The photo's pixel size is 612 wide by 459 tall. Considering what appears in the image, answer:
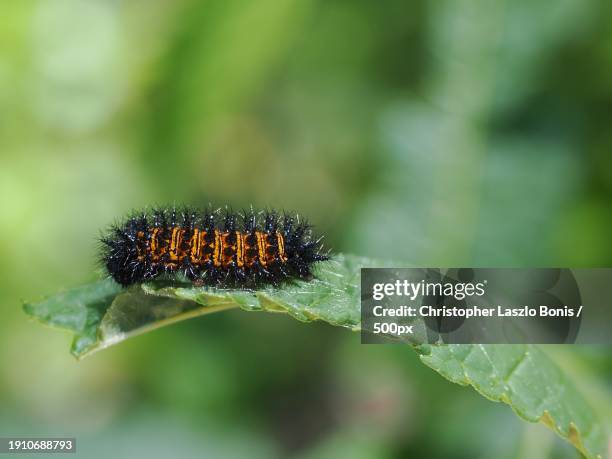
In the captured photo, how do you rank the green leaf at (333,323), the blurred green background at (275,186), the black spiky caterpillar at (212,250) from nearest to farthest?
the green leaf at (333,323) < the black spiky caterpillar at (212,250) < the blurred green background at (275,186)

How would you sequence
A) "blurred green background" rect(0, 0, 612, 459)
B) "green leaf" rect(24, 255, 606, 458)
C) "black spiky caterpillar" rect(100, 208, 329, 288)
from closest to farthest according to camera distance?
"green leaf" rect(24, 255, 606, 458), "black spiky caterpillar" rect(100, 208, 329, 288), "blurred green background" rect(0, 0, 612, 459)

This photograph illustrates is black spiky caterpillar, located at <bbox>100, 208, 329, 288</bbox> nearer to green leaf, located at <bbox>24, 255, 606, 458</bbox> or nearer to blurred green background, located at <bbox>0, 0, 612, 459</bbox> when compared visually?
green leaf, located at <bbox>24, 255, 606, 458</bbox>

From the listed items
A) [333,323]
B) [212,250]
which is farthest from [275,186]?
[333,323]

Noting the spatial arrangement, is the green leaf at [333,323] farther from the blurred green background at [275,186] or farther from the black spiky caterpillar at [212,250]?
the blurred green background at [275,186]

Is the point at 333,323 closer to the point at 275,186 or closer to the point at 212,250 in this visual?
the point at 212,250

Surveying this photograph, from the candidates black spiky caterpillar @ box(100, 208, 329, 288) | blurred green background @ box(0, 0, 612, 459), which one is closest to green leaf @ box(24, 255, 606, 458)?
black spiky caterpillar @ box(100, 208, 329, 288)

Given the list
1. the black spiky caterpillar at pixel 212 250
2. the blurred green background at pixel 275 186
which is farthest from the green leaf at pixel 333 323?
the blurred green background at pixel 275 186
